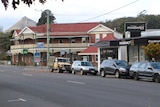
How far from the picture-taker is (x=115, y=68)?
33844 millimetres

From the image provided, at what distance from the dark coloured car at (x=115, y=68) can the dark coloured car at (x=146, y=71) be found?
1912mm

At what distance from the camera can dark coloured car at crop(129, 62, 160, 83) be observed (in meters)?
27.6

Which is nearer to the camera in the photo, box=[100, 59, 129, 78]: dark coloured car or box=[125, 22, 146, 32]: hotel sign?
box=[100, 59, 129, 78]: dark coloured car

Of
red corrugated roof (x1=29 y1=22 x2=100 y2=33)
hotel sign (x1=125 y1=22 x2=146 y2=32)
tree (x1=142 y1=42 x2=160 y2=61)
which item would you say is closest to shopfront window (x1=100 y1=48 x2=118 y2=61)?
hotel sign (x1=125 y1=22 x2=146 y2=32)

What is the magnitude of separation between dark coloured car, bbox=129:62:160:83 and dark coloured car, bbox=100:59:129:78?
1912 mm

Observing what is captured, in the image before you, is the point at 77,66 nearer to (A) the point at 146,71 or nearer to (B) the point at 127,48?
(B) the point at 127,48

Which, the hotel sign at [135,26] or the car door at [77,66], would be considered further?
the hotel sign at [135,26]

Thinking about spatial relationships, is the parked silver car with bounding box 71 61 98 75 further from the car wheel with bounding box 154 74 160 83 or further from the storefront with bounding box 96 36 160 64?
the car wheel with bounding box 154 74 160 83

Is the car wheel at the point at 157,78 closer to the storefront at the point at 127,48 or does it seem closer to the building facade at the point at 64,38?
the storefront at the point at 127,48

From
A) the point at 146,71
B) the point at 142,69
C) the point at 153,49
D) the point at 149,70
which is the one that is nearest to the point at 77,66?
the point at 153,49

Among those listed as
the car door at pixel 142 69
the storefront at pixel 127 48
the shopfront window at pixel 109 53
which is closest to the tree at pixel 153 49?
the storefront at pixel 127 48

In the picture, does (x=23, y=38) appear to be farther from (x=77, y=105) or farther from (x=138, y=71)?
(x=77, y=105)

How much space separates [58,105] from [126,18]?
106m

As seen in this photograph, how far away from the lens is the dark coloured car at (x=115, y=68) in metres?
32.8
